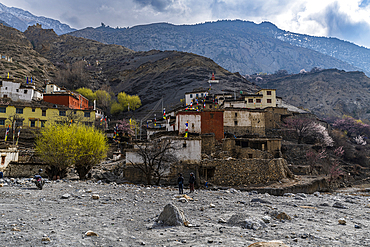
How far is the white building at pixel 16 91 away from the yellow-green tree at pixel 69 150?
38314mm

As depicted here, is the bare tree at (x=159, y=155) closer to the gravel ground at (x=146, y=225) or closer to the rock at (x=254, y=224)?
the gravel ground at (x=146, y=225)

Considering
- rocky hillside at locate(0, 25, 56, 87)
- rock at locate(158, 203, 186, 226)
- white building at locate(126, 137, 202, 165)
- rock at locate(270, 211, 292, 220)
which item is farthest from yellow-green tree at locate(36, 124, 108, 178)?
rocky hillside at locate(0, 25, 56, 87)

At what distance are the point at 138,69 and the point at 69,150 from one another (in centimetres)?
11899

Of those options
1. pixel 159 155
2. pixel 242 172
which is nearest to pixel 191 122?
pixel 159 155

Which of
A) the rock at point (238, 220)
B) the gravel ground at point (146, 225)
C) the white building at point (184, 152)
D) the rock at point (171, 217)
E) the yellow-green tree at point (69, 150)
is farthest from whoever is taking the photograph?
the white building at point (184, 152)

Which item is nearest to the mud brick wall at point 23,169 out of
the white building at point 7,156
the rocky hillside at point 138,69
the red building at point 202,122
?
the white building at point 7,156

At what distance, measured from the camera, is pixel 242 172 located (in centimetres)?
2967

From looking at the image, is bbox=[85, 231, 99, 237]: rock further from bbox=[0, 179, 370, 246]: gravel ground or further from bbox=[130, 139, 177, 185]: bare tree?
bbox=[130, 139, 177, 185]: bare tree

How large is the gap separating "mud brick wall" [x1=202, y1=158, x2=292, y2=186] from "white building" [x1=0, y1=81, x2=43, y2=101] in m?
48.6

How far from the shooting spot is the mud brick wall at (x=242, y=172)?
29438mm

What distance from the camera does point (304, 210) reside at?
13.0 meters

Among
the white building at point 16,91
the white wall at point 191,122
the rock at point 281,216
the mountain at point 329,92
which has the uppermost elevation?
the mountain at point 329,92

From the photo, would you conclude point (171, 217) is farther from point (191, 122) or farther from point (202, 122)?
point (202, 122)

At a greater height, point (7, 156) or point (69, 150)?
point (69, 150)
